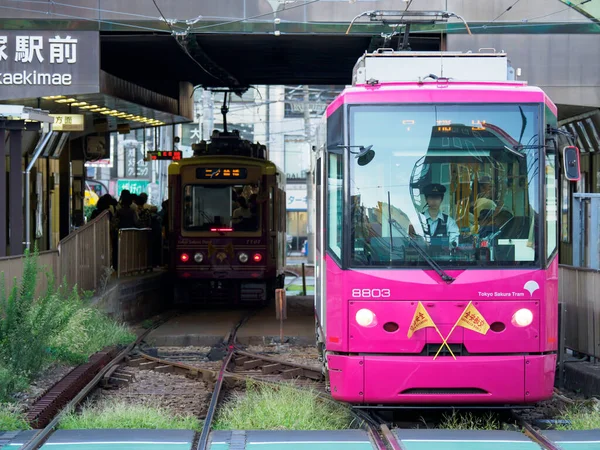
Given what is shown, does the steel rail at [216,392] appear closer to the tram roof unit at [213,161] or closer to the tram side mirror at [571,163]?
the tram roof unit at [213,161]

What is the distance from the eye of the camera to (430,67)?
927cm

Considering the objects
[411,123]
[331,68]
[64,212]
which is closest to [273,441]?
[411,123]

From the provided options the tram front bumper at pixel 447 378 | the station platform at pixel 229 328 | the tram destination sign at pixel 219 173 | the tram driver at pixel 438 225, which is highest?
the tram destination sign at pixel 219 173

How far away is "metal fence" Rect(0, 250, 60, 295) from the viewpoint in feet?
39.4

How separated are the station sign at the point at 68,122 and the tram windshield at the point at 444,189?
9.01 metres

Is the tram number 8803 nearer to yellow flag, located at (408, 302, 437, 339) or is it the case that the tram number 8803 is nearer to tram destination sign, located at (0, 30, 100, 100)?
yellow flag, located at (408, 302, 437, 339)

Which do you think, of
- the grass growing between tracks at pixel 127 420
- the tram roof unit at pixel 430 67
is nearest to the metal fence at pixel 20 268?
the grass growing between tracks at pixel 127 420

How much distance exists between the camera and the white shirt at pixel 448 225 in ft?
27.0

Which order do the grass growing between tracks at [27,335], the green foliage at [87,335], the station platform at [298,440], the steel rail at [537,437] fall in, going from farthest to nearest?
the green foliage at [87,335] < the grass growing between tracks at [27,335] < the steel rail at [537,437] < the station platform at [298,440]

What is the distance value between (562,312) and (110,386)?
5147 millimetres

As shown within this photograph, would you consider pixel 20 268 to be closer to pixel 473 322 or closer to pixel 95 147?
pixel 473 322

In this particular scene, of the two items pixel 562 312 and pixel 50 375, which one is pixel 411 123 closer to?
pixel 562 312

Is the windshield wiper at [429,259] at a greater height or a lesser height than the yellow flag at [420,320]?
greater

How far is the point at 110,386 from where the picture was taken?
1114cm
